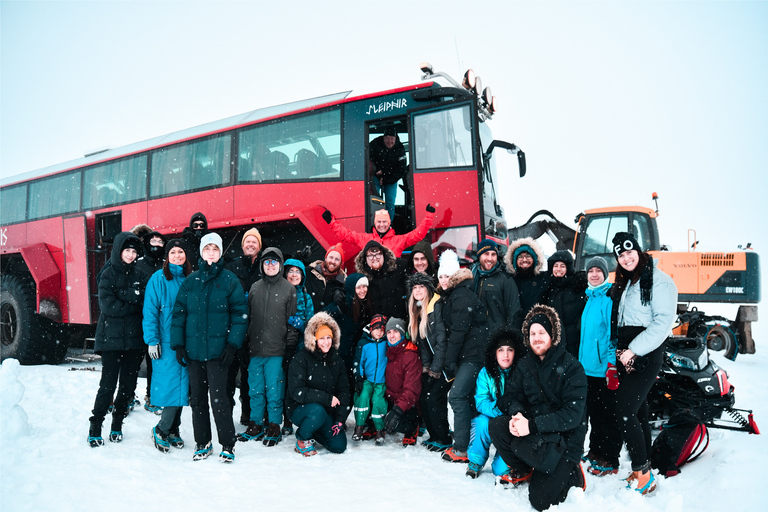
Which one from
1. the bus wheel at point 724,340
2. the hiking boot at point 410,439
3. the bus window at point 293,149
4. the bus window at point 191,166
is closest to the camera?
the hiking boot at point 410,439

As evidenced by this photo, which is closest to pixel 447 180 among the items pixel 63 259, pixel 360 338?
pixel 360 338

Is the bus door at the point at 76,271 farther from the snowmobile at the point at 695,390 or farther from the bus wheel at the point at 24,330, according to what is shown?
the snowmobile at the point at 695,390

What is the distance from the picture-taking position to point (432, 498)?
3012 millimetres

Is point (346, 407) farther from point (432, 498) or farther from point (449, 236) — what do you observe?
point (449, 236)

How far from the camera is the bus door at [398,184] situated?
589 centimetres

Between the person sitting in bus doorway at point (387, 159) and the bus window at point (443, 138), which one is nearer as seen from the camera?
the bus window at point (443, 138)

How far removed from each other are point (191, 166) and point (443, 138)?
4.34 metres

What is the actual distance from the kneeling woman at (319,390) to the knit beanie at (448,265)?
1.10 metres

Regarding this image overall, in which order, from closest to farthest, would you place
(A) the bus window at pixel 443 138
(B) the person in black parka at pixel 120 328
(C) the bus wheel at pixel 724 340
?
(B) the person in black parka at pixel 120 328 → (A) the bus window at pixel 443 138 → (C) the bus wheel at pixel 724 340

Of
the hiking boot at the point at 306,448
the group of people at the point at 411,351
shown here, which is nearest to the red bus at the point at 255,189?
the group of people at the point at 411,351

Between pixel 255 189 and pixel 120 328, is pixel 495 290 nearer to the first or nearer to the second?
pixel 120 328

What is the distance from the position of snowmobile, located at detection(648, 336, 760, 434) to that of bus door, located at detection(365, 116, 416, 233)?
9.91 ft

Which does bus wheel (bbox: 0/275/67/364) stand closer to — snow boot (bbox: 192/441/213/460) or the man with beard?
the man with beard

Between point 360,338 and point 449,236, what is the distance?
1.64 m
